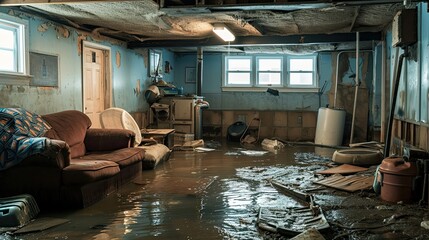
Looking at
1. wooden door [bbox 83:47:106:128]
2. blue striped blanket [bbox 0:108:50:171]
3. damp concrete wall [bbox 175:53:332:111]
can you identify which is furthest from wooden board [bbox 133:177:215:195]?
damp concrete wall [bbox 175:53:332:111]

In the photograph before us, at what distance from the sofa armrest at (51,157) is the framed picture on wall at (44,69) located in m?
2.05

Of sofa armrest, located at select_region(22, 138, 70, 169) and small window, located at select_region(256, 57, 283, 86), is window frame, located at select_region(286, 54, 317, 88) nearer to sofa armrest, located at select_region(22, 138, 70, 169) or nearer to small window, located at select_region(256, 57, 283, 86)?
small window, located at select_region(256, 57, 283, 86)

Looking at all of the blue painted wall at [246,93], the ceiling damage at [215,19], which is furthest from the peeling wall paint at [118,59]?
the blue painted wall at [246,93]

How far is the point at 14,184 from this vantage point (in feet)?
13.9

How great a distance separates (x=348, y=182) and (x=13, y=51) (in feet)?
16.0

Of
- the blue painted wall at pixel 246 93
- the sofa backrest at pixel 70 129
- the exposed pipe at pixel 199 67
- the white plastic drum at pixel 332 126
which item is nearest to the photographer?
the sofa backrest at pixel 70 129

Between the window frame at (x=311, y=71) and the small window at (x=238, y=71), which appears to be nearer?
the window frame at (x=311, y=71)

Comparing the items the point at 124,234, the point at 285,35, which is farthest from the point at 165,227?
the point at 285,35

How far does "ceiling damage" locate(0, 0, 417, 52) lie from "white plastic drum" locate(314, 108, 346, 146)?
2.01 metres

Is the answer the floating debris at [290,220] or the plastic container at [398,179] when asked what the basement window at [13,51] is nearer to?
the floating debris at [290,220]

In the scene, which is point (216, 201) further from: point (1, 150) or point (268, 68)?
point (268, 68)

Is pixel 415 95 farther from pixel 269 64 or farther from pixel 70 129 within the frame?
pixel 269 64

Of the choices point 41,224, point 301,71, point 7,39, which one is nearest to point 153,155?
point 7,39

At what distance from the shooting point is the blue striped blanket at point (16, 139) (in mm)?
4145
